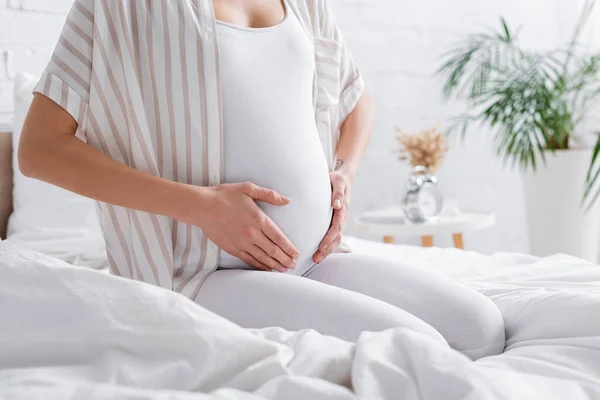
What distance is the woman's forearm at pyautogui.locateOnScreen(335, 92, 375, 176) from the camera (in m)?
1.43

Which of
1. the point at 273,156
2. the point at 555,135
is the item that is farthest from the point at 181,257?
the point at 555,135

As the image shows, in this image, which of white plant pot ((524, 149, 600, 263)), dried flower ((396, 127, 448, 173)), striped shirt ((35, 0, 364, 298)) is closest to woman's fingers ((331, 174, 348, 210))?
striped shirt ((35, 0, 364, 298))

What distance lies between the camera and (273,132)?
3.81 feet

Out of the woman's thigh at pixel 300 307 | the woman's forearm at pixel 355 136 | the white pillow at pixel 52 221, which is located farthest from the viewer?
the white pillow at pixel 52 221

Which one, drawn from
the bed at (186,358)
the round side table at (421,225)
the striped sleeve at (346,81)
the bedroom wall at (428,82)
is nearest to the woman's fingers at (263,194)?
the bed at (186,358)

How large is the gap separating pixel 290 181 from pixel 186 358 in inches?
20.2

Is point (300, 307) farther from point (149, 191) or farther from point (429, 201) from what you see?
point (429, 201)

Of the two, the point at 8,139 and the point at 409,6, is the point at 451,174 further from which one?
the point at 8,139

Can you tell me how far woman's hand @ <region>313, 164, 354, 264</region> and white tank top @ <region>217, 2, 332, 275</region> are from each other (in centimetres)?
1

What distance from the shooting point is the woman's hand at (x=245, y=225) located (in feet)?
3.50

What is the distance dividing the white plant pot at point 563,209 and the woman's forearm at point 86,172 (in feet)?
7.59

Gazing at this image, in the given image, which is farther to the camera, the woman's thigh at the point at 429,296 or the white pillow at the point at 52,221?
the white pillow at the point at 52,221

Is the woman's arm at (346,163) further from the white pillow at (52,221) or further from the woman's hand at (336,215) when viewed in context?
the white pillow at (52,221)

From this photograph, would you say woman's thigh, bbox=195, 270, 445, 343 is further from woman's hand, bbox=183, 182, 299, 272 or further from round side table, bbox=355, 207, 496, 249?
round side table, bbox=355, 207, 496, 249
